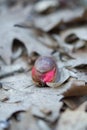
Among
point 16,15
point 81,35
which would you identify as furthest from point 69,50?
point 16,15

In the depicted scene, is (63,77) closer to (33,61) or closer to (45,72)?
(45,72)

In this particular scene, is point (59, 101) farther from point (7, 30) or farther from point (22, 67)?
point (7, 30)

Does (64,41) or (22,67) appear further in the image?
(64,41)

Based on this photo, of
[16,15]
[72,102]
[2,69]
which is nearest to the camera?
[72,102]

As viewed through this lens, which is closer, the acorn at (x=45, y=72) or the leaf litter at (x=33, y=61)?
the leaf litter at (x=33, y=61)

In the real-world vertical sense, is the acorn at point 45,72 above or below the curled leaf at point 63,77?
above

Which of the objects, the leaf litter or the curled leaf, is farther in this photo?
the curled leaf

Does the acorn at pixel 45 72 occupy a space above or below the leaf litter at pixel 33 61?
above

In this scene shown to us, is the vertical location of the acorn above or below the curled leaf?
above

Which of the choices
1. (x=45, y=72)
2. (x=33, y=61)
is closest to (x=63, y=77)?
(x=45, y=72)
